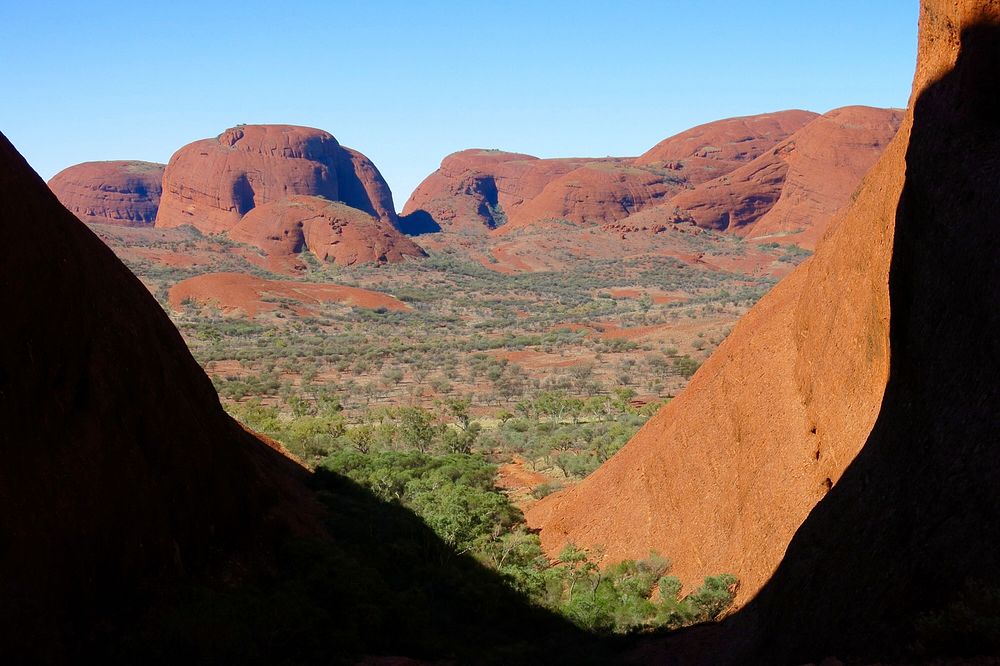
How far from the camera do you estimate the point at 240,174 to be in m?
121

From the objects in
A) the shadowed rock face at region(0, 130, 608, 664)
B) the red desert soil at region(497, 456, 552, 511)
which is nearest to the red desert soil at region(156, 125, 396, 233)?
the red desert soil at region(497, 456, 552, 511)

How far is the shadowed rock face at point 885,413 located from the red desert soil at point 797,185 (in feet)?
294

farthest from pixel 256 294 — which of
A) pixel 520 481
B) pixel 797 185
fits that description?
pixel 797 185

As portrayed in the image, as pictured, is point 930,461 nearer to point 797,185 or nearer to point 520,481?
point 520,481

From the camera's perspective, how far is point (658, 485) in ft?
47.0

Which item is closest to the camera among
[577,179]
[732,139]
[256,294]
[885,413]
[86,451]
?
[885,413]

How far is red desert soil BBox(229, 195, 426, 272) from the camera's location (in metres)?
94.1

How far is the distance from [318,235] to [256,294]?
30141 mm

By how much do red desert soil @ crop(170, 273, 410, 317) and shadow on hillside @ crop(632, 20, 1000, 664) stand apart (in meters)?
60.9

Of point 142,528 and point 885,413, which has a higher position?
point 885,413

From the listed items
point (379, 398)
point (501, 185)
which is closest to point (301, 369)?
point (379, 398)

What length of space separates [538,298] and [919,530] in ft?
250

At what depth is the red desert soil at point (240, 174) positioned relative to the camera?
391 feet

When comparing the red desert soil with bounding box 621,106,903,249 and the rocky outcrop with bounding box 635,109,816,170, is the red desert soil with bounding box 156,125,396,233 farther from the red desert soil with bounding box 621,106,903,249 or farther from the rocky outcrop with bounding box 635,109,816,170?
the rocky outcrop with bounding box 635,109,816,170
